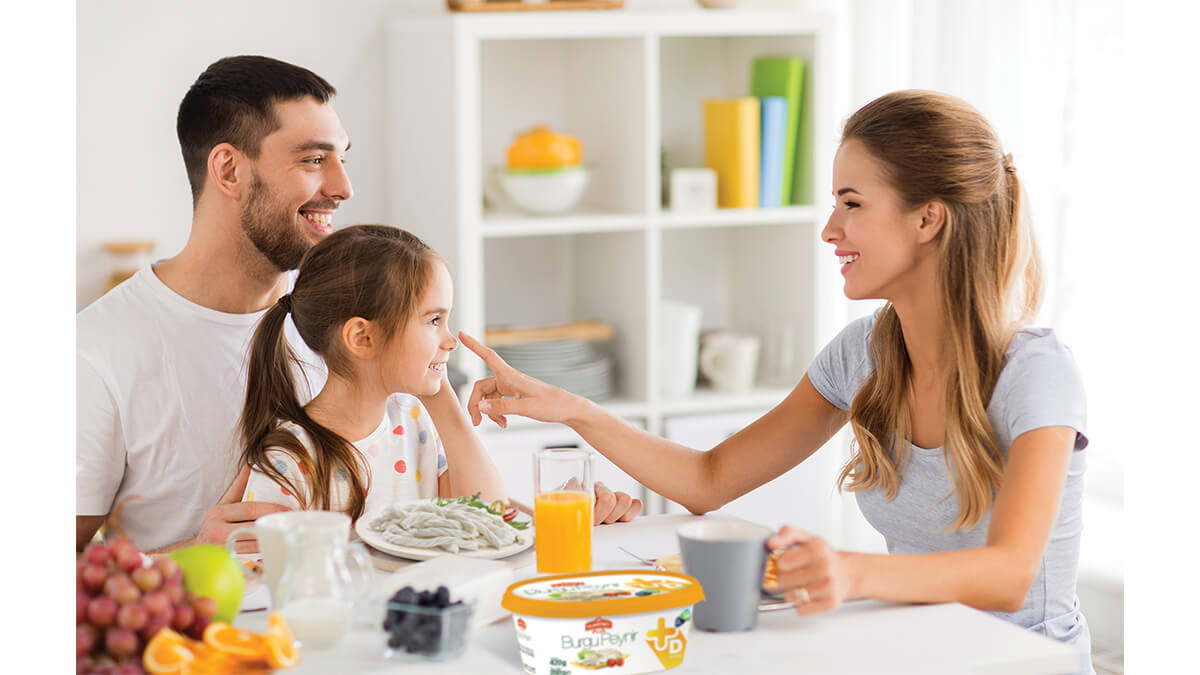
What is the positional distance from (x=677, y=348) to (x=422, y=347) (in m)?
1.53

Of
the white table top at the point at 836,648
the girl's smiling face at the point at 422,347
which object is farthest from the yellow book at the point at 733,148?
the white table top at the point at 836,648

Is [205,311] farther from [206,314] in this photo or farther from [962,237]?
[962,237]

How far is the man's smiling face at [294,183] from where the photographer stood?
6.30 ft

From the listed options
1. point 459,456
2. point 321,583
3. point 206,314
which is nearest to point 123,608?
point 321,583

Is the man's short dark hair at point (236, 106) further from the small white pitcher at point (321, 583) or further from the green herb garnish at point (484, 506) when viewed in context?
the small white pitcher at point (321, 583)

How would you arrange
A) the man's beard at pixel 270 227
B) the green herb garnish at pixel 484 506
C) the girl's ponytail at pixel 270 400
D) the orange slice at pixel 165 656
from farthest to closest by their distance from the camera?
the man's beard at pixel 270 227 < the girl's ponytail at pixel 270 400 < the green herb garnish at pixel 484 506 < the orange slice at pixel 165 656

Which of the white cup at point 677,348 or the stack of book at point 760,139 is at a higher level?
the stack of book at point 760,139

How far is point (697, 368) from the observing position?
3.31 meters

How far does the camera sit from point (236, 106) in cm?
194

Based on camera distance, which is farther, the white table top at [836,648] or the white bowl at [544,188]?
the white bowl at [544,188]

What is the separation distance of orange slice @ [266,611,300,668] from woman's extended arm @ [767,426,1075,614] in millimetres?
451

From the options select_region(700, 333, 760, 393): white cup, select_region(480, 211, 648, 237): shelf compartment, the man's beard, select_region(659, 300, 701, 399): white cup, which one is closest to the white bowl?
select_region(480, 211, 648, 237): shelf compartment

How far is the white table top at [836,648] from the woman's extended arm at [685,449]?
0.50 meters
